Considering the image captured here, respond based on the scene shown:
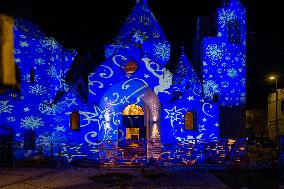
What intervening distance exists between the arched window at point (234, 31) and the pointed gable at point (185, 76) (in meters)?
3.80

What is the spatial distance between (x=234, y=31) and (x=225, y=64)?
2.67 meters

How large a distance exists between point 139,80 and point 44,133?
737cm

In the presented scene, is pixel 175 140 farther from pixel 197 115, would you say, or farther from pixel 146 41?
pixel 146 41

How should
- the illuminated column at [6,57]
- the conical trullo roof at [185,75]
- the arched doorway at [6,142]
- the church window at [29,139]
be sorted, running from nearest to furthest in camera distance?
1. the illuminated column at [6,57]
2. the arched doorway at [6,142]
3. the church window at [29,139]
4. the conical trullo roof at [185,75]

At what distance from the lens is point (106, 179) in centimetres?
1608

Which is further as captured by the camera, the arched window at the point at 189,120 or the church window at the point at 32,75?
the arched window at the point at 189,120

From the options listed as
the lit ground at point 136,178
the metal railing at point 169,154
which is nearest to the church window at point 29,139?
the metal railing at point 169,154

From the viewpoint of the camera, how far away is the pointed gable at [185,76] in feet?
86.1

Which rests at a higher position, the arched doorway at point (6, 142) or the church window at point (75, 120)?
the church window at point (75, 120)

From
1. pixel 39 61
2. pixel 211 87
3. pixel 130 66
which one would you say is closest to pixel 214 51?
pixel 211 87

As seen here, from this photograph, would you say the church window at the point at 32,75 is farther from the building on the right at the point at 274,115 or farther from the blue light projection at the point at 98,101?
the building on the right at the point at 274,115

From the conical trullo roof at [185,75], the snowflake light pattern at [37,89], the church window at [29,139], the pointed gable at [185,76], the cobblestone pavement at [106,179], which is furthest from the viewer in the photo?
the conical trullo roof at [185,75]

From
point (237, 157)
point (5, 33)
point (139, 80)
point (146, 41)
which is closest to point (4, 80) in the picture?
point (5, 33)

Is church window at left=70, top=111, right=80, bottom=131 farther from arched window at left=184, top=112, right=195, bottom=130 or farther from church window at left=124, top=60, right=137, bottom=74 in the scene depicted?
arched window at left=184, top=112, right=195, bottom=130
